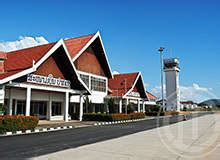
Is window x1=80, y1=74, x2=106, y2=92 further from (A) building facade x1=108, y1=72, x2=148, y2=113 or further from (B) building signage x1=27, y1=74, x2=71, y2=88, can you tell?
(B) building signage x1=27, y1=74, x2=71, y2=88

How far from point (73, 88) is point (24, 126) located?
10171mm

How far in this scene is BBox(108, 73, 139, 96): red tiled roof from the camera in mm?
38900

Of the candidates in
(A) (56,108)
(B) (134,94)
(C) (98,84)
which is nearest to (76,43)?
(C) (98,84)

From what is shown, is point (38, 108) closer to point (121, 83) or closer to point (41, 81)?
point (41, 81)

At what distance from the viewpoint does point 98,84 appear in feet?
114

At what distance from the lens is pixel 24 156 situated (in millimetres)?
8125

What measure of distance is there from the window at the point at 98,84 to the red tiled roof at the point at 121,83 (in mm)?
2704

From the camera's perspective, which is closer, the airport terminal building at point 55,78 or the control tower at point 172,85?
the airport terminal building at point 55,78

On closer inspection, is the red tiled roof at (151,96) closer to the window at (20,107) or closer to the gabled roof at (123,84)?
the gabled roof at (123,84)

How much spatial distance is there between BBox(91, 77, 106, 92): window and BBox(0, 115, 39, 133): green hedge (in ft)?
54.1

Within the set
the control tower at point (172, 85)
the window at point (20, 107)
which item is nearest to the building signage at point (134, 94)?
the window at point (20, 107)

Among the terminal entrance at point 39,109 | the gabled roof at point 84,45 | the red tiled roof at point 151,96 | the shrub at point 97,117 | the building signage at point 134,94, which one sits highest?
the gabled roof at point 84,45

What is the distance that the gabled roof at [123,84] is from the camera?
3853 centimetres

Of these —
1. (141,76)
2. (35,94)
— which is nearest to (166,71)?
(141,76)
